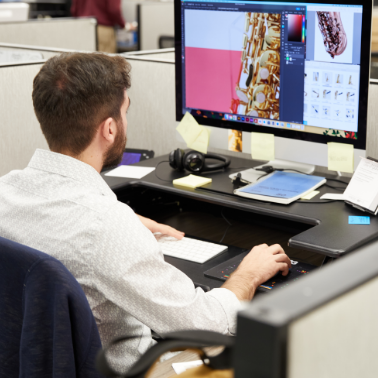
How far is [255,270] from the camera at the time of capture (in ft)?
3.63

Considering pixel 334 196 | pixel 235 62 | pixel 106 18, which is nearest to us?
pixel 334 196

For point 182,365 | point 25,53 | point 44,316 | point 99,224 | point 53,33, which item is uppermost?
point 53,33

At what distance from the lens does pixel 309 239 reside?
3.65 feet

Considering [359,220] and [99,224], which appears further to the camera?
[359,220]

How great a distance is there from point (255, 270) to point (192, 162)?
1.78 feet

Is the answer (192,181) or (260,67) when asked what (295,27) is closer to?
(260,67)

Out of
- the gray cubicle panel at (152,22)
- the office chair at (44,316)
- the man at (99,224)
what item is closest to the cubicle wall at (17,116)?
the man at (99,224)

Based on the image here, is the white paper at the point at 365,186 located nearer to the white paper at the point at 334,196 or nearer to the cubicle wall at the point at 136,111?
the white paper at the point at 334,196

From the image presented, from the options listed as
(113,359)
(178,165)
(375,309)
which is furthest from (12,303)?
(178,165)

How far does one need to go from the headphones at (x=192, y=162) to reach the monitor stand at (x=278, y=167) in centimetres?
8

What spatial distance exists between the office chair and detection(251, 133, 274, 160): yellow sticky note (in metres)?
0.83

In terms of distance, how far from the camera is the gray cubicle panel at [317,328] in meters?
0.28

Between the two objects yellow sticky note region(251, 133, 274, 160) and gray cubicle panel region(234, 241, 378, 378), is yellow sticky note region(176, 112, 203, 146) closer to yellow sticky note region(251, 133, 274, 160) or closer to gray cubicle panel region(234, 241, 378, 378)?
yellow sticky note region(251, 133, 274, 160)

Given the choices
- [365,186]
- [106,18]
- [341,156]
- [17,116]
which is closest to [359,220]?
[365,186]
